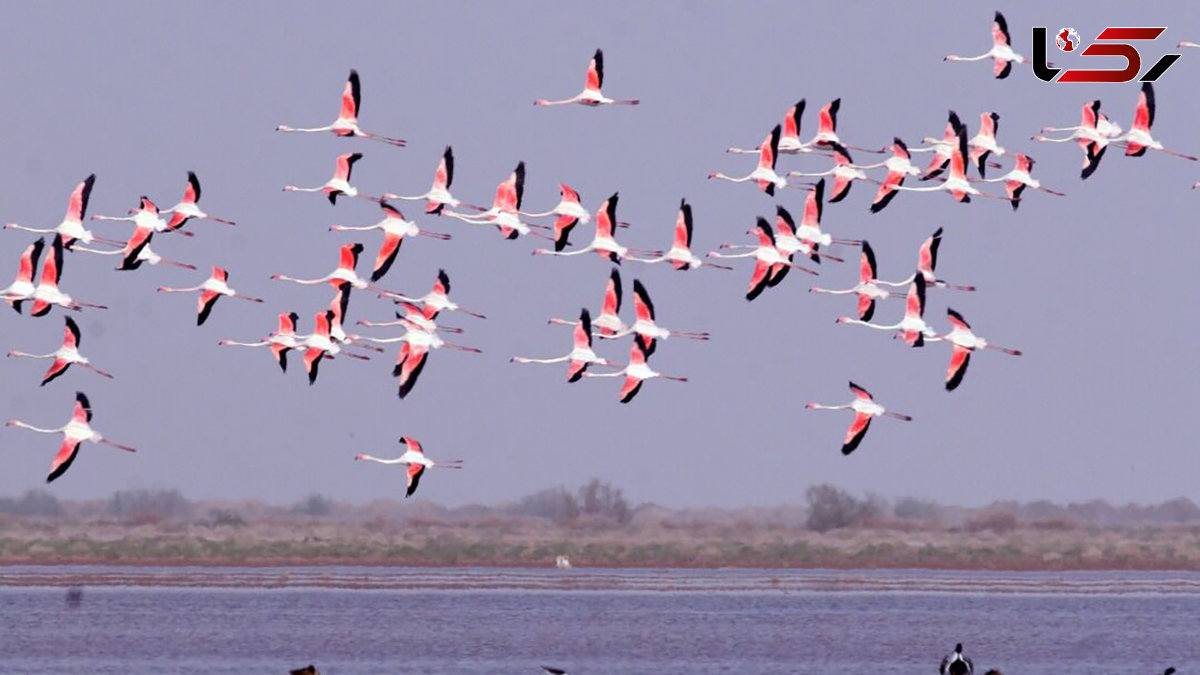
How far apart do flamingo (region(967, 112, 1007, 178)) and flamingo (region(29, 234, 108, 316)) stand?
1313cm

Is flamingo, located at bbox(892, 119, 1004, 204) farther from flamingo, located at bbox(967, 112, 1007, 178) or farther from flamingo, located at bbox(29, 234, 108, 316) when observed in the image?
flamingo, located at bbox(29, 234, 108, 316)

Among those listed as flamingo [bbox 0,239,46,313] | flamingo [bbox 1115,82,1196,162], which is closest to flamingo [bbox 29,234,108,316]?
flamingo [bbox 0,239,46,313]

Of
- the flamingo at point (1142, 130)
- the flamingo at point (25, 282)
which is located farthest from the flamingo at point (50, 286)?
the flamingo at point (1142, 130)

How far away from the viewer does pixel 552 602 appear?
2119 inches

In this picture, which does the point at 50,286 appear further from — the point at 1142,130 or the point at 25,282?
the point at 1142,130

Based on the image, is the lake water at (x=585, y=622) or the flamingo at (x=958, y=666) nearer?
the flamingo at (x=958, y=666)

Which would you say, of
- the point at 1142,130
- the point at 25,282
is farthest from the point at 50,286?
the point at 1142,130

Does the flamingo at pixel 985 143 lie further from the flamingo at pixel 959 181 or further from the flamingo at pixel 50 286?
the flamingo at pixel 50 286

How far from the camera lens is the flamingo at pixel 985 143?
41.8 metres

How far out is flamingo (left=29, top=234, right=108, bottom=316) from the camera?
135 feet

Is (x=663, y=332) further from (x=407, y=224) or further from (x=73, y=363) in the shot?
(x=73, y=363)

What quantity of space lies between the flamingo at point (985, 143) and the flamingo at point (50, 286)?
43.1 ft

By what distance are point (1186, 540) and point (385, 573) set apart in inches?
1037

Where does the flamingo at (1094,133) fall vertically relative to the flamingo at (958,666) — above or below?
above
